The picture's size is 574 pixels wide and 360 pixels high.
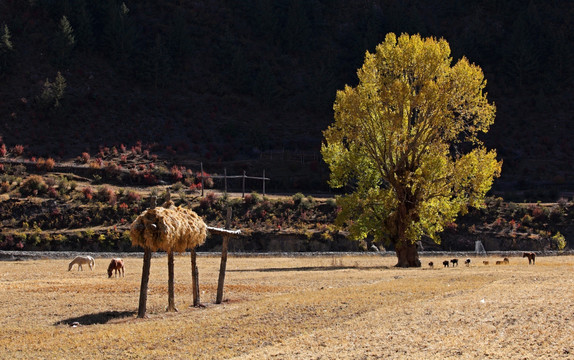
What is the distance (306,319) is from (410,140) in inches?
867

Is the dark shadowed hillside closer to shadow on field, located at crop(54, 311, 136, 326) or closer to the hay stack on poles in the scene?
the hay stack on poles

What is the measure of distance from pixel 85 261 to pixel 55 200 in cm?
2586

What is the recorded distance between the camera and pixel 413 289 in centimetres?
2388

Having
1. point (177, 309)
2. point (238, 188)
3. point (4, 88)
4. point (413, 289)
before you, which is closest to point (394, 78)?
point (413, 289)

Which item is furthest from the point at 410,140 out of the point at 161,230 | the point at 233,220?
the point at 233,220

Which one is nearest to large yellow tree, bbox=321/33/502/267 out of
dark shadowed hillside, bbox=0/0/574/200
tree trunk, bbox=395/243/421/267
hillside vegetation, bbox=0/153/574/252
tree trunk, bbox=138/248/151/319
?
tree trunk, bbox=395/243/421/267

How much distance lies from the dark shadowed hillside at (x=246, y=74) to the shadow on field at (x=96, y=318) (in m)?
55.9

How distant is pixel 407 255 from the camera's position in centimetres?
3900

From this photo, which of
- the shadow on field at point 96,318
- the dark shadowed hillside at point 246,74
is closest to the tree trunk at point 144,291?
the shadow on field at point 96,318

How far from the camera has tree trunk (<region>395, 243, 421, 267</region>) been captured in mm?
38812

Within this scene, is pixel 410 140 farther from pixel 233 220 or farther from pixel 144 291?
pixel 233 220

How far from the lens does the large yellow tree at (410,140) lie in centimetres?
3791

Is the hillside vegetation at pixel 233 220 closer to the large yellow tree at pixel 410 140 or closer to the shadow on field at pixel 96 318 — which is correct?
the large yellow tree at pixel 410 140

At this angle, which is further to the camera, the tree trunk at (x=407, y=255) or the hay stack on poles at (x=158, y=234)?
the tree trunk at (x=407, y=255)
